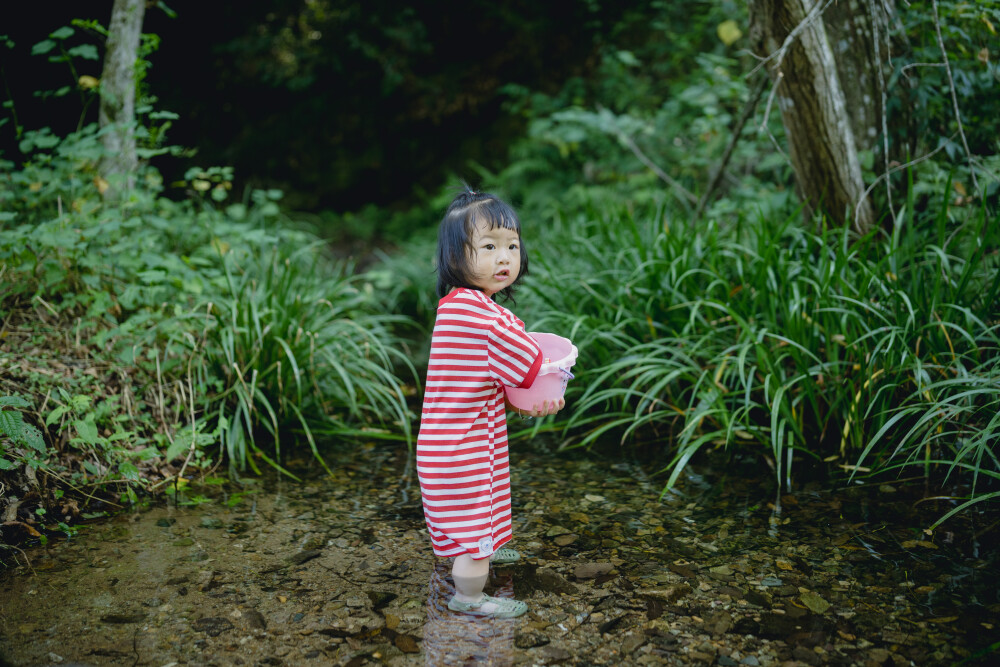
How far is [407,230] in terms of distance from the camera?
8.73m

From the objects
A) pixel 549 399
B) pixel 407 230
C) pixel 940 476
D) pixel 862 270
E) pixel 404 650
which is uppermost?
pixel 407 230

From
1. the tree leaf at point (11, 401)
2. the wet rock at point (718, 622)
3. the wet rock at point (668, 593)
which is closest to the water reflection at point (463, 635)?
the wet rock at point (668, 593)

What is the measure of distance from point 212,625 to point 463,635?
0.70 meters

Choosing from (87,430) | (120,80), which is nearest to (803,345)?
(87,430)

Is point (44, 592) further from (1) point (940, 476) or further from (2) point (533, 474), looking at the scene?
(1) point (940, 476)

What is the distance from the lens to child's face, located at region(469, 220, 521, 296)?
1925 millimetres

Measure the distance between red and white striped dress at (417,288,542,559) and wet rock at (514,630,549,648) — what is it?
24cm

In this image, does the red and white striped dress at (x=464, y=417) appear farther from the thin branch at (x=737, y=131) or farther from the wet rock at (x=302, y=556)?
the thin branch at (x=737, y=131)

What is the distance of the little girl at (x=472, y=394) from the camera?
73.7 inches

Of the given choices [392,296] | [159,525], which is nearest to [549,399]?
[159,525]

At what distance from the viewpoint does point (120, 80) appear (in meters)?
4.09

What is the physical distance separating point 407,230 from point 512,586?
278 inches

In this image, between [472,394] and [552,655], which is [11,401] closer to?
[472,394]

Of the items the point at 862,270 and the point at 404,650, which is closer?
the point at 404,650
